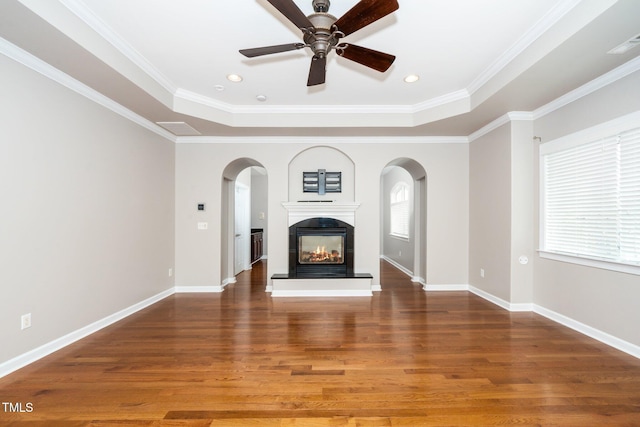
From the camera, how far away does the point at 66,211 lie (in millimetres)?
2791

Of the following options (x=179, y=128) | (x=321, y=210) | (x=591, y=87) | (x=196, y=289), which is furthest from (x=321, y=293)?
(x=591, y=87)

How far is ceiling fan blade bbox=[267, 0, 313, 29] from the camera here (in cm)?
176

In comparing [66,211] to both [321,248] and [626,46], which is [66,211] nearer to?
[321,248]

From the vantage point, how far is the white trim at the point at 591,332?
2576 mm

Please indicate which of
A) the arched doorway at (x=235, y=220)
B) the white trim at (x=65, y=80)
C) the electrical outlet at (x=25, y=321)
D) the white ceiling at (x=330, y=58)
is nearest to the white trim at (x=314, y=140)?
the arched doorway at (x=235, y=220)

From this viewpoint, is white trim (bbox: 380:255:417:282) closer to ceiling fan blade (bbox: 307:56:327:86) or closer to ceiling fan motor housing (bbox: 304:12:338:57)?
ceiling fan blade (bbox: 307:56:327:86)

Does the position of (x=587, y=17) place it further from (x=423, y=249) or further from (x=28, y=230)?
(x=28, y=230)

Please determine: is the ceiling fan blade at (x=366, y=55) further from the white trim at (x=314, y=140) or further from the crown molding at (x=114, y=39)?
the white trim at (x=314, y=140)

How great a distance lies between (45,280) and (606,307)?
5.18m

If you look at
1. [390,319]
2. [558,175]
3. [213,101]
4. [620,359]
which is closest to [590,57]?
[558,175]

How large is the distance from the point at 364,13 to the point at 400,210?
572 cm

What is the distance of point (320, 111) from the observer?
4211 mm

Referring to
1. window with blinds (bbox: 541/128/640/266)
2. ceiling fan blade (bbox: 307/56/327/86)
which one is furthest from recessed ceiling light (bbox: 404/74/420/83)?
window with blinds (bbox: 541/128/640/266)

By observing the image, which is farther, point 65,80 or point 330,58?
point 330,58
